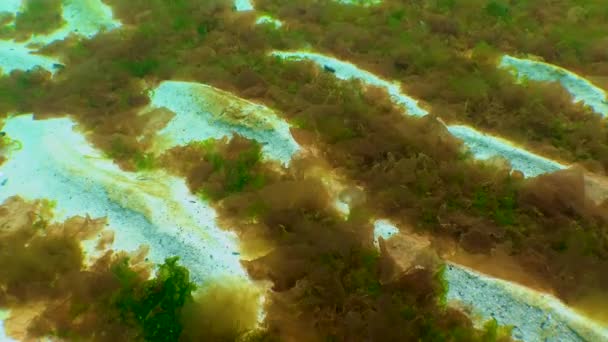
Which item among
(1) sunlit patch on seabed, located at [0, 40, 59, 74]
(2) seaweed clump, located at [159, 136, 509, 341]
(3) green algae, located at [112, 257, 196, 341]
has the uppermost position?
(2) seaweed clump, located at [159, 136, 509, 341]

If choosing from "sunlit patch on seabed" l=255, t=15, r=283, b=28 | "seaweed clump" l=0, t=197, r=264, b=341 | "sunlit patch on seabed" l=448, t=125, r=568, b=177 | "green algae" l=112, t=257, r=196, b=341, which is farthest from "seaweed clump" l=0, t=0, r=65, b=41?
"sunlit patch on seabed" l=448, t=125, r=568, b=177

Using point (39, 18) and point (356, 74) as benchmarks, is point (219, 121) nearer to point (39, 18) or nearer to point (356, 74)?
point (356, 74)

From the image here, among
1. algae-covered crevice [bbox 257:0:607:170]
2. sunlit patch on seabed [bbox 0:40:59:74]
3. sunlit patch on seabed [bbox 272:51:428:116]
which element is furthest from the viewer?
sunlit patch on seabed [bbox 0:40:59:74]

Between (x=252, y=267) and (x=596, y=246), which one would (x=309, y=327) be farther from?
(x=596, y=246)

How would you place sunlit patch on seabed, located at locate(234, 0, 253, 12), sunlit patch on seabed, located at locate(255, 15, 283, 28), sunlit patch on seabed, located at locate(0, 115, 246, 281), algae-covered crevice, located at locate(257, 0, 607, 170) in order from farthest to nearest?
1. sunlit patch on seabed, located at locate(234, 0, 253, 12)
2. sunlit patch on seabed, located at locate(255, 15, 283, 28)
3. algae-covered crevice, located at locate(257, 0, 607, 170)
4. sunlit patch on seabed, located at locate(0, 115, 246, 281)

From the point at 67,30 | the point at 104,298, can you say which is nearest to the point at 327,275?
the point at 104,298

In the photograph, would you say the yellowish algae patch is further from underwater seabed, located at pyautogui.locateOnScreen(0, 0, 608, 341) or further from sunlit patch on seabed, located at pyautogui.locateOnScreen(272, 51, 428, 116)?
sunlit patch on seabed, located at pyautogui.locateOnScreen(272, 51, 428, 116)

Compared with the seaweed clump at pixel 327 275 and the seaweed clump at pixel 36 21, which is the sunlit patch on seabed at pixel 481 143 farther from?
the seaweed clump at pixel 36 21

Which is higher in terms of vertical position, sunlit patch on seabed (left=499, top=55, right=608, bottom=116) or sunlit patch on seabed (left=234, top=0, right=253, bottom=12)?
sunlit patch on seabed (left=499, top=55, right=608, bottom=116)

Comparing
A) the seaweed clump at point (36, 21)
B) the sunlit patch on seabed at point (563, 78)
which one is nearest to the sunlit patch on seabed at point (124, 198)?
the seaweed clump at point (36, 21)
